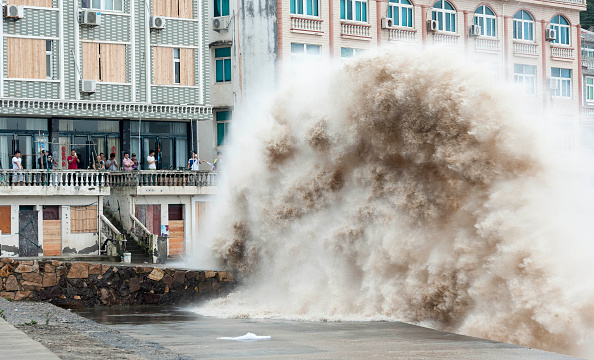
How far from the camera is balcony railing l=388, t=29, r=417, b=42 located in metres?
48.1

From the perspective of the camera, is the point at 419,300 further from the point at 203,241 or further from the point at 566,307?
the point at 203,241

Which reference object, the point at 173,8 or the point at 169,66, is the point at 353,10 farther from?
the point at 169,66

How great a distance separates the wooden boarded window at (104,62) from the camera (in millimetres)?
41250

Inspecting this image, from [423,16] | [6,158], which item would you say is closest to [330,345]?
[6,158]

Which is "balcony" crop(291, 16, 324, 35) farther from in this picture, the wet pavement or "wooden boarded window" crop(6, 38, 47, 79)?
the wet pavement

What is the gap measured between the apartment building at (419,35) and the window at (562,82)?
6cm

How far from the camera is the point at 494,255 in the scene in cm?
2122

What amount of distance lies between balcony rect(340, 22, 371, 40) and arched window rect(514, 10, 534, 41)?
9936 mm

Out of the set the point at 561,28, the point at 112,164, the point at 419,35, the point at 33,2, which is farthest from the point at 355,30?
the point at 33,2

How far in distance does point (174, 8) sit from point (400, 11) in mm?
12116

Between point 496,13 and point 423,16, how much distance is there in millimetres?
4948

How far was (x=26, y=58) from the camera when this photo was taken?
39.8 meters

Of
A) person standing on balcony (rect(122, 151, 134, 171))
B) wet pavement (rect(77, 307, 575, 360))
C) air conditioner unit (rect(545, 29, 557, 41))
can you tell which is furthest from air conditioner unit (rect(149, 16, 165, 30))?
air conditioner unit (rect(545, 29, 557, 41))

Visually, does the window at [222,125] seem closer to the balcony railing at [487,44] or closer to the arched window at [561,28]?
the balcony railing at [487,44]
